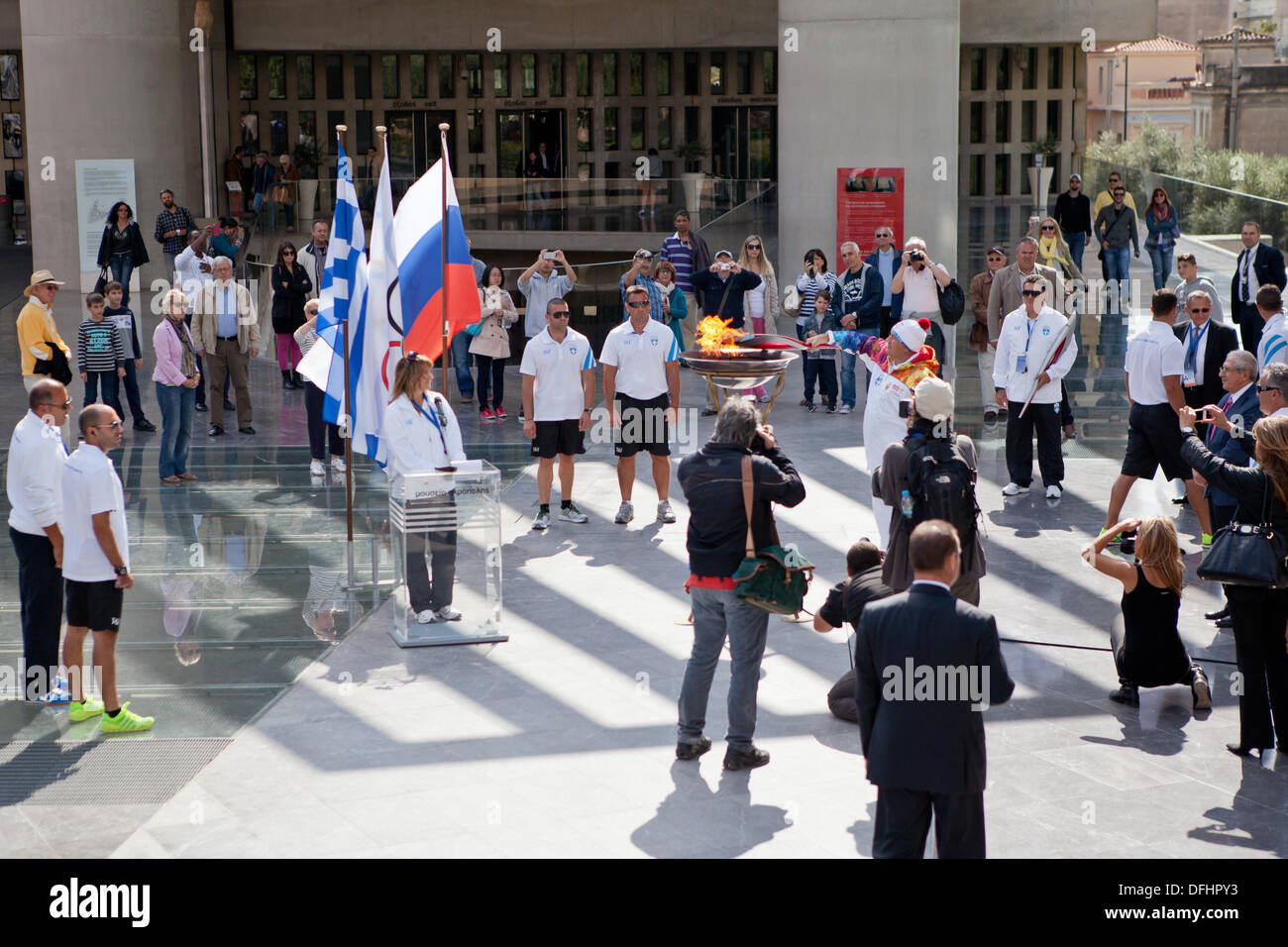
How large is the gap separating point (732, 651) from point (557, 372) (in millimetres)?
5103

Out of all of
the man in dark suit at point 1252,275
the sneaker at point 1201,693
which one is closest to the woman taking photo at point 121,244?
the man in dark suit at point 1252,275

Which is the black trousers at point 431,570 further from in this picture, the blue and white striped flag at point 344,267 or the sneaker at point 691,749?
the sneaker at point 691,749

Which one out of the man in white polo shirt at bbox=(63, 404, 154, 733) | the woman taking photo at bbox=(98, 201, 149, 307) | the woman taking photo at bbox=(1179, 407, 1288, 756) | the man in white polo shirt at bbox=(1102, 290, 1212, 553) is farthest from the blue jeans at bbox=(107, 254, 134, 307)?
the woman taking photo at bbox=(1179, 407, 1288, 756)

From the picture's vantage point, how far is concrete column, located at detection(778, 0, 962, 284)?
20875 millimetres

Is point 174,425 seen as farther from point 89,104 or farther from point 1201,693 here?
point 89,104

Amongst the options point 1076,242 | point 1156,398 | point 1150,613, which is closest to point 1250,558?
point 1150,613

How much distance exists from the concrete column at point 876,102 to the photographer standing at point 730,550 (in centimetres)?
1425

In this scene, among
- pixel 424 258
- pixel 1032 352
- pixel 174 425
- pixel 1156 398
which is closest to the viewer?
pixel 1156 398

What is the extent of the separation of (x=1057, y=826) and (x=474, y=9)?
33286 mm

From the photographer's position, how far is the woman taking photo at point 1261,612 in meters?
7.44

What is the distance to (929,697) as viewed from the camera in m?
5.35

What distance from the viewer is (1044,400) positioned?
1254 cm

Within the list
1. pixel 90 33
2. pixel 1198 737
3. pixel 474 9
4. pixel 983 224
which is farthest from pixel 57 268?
pixel 1198 737

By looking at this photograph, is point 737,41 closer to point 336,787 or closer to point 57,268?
point 57,268
